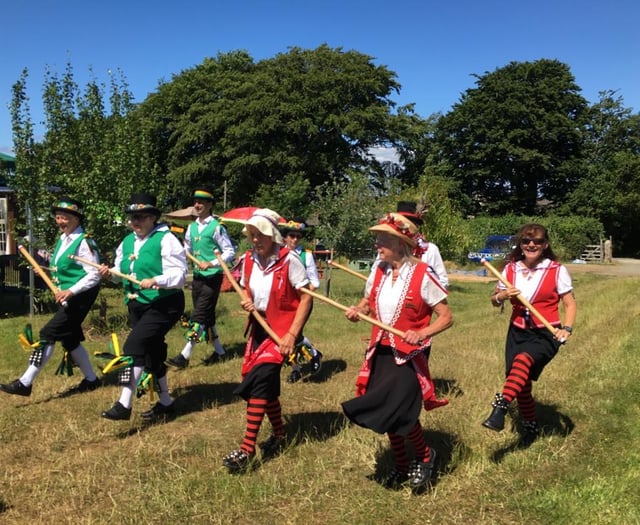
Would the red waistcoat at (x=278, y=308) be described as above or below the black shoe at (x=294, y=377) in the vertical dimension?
above

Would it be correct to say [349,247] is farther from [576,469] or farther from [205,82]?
[205,82]

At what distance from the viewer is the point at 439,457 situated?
457 cm

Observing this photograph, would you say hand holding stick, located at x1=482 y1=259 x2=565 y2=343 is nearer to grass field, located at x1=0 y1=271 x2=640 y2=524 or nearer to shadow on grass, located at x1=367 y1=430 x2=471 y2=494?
grass field, located at x1=0 y1=271 x2=640 y2=524

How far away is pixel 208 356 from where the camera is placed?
813 cm

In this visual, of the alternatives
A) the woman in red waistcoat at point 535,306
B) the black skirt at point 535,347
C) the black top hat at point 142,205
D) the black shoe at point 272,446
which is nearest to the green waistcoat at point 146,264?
the black top hat at point 142,205

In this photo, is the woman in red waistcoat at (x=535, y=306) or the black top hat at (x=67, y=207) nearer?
the woman in red waistcoat at (x=535, y=306)

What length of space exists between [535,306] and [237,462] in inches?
107

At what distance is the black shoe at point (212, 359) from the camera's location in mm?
7791

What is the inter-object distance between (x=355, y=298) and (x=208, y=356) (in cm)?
763

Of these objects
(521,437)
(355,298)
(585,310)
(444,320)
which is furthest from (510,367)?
(355,298)

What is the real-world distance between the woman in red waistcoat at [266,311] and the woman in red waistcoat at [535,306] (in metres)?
1.76

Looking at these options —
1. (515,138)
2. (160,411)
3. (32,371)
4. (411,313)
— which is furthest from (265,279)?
(515,138)

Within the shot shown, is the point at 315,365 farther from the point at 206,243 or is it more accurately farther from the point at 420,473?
the point at 420,473

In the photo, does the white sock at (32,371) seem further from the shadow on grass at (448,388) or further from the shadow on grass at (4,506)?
the shadow on grass at (448,388)
